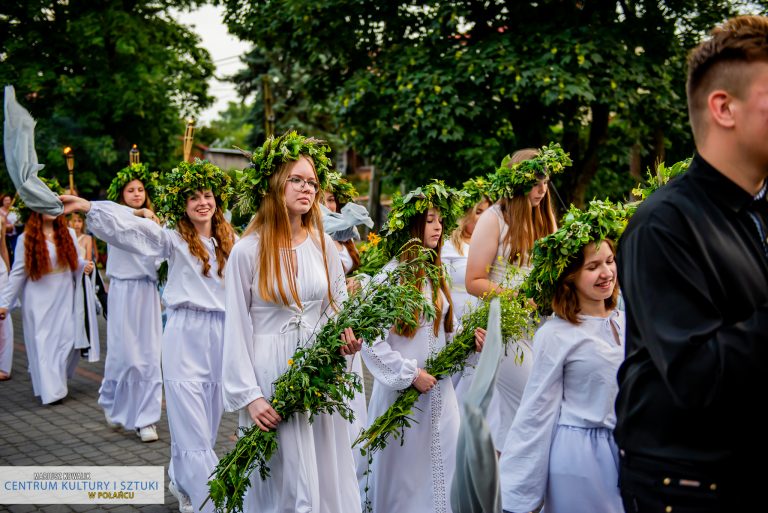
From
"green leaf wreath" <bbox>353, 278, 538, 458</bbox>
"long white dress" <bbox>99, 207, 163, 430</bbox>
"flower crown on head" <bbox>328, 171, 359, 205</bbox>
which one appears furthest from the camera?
"long white dress" <bbox>99, 207, 163, 430</bbox>

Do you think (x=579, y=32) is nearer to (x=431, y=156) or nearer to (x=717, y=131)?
(x=431, y=156)

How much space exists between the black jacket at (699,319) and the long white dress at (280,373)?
2504 millimetres

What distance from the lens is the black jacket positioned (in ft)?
6.53

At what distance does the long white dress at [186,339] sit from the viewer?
6.13 metres

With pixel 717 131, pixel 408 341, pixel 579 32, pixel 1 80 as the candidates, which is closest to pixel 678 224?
pixel 717 131

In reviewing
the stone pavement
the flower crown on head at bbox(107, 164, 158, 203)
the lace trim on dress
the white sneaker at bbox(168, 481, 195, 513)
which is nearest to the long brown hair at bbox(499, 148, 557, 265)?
the lace trim on dress

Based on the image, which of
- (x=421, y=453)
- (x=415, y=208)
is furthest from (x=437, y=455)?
(x=415, y=208)

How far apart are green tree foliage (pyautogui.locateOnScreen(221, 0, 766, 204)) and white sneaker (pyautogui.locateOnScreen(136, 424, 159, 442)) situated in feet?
25.1

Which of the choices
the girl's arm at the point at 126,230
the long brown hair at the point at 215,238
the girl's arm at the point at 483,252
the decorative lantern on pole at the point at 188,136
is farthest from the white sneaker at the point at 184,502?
the decorative lantern on pole at the point at 188,136

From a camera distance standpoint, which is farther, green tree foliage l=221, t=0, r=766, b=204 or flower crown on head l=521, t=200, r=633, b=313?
green tree foliage l=221, t=0, r=766, b=204

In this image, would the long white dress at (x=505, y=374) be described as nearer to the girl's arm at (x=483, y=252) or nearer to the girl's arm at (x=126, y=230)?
the girl's arm at (x=483, y=252)

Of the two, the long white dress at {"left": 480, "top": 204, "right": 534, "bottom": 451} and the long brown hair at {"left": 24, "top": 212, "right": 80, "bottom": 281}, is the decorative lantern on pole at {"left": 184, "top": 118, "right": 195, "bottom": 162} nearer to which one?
the long white dress at {"left": 480, "top": 204, "right": 534, "bottom": 451}

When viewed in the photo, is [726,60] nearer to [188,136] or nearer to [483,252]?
[483,252]

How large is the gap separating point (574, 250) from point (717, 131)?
223cm
